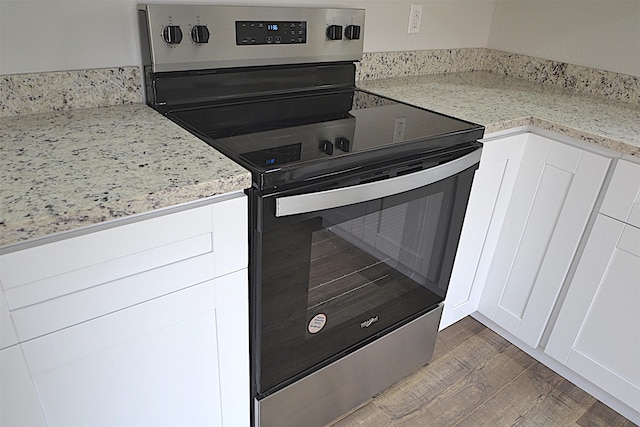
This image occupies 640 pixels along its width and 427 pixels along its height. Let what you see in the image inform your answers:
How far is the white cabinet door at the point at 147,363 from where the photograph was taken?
0.86 m

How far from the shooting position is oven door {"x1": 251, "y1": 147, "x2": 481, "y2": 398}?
3.36 ft

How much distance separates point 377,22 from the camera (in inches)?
69.0

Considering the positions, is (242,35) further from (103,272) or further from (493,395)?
(493,395)

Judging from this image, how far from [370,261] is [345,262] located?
0.10 m

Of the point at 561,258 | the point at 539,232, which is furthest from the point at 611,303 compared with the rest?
the point at 539,232

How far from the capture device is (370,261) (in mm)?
1277

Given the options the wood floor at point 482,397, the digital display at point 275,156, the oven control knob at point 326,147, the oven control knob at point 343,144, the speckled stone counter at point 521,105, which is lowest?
the wood floor at point 482,397

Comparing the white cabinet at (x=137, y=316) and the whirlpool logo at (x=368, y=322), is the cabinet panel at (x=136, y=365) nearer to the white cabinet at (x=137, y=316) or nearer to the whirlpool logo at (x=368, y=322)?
the white cabinet at (x=137, y=316)

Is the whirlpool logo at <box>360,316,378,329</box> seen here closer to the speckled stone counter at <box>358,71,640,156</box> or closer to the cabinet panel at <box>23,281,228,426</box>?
the cabinet panel at <box>23,281,228,426</box>

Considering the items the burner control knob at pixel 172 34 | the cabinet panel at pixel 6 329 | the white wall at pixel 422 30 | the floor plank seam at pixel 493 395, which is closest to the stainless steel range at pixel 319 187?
the burner control knob at pixel 172 34

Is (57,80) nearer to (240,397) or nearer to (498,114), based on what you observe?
(240,397)

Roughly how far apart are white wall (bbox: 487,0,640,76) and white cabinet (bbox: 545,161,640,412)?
0.72 metres

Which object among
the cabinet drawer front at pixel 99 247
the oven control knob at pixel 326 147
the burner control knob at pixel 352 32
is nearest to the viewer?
the cabinet drawer front at pixel 99 247

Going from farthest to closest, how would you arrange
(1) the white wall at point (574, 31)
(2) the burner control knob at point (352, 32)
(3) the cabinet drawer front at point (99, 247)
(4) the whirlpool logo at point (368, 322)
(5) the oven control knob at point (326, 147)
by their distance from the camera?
(1) the white wall at point (574, 31) → (2) the burner control knob at point (352, 32) → (4) the whirlpool logo at point (368, 322) → (5) the oven control knob at point (326, 147) → (3) the cabinet drawer front at point (99, 247)
